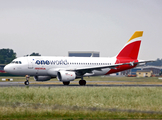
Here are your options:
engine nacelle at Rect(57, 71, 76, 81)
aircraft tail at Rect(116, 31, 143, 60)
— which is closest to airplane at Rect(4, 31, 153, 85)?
engine nacelle at Rect(57, 71, 76, 81)

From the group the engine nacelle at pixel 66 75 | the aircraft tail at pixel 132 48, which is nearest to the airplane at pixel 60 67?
the engine nacelle at pixel 66 75

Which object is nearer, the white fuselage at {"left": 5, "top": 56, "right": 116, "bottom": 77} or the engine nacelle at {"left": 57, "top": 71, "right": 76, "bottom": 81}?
the engine nacelle at {"left": 57, "top": 71, "right": 76, "bottom": 81}

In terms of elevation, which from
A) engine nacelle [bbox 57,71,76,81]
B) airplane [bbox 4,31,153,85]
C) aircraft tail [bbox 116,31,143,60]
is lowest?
engine nacelle [bbox 57,71,76,81]

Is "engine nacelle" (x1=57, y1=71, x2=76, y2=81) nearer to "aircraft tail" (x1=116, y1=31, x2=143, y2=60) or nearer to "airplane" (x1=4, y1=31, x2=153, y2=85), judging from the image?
"airplane" (x1=4, y1=31, x2=153, y2=85)

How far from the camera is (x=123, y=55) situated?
44.1m

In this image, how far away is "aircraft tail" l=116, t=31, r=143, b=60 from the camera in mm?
44047

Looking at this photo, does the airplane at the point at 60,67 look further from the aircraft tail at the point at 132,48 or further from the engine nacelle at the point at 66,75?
the aircraft tail at the point at 132,48

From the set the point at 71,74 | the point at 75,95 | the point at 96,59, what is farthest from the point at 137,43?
the point at 75,95

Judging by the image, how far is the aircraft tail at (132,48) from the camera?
44047mm

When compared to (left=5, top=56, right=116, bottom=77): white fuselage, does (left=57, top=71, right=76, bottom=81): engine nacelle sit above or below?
below

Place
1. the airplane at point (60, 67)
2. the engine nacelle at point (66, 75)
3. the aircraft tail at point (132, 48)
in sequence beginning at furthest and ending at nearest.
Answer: the aircraft tail at point (132, 48), the airplane at point (60, 67), the engine nacelle at point (66, 75)

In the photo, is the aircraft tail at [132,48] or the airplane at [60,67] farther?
the aircraft tail at [132,48]

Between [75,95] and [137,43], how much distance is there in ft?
82.3

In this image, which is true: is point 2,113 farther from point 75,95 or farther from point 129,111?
point 75,95
